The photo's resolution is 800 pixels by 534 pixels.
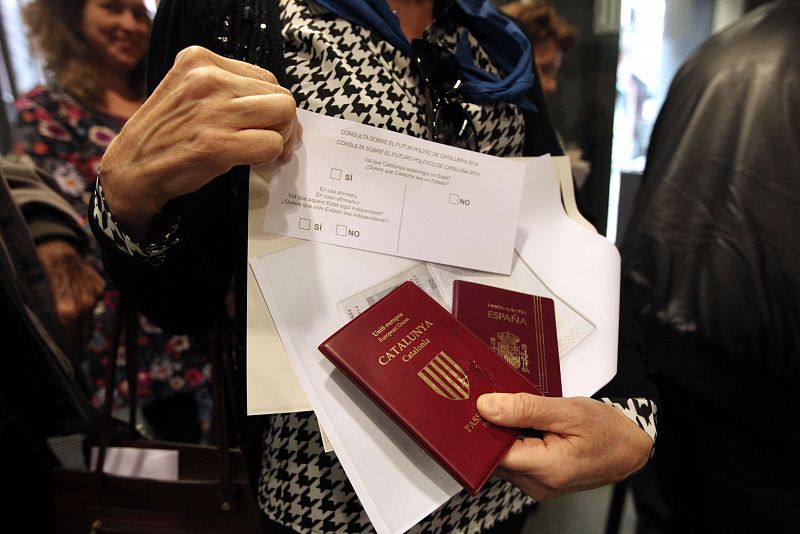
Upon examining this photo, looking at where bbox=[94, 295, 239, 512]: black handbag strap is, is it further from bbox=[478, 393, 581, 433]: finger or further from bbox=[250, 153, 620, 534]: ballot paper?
bbox=[478, 393, 581, 433]: finger

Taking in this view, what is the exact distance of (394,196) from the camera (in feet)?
1.46

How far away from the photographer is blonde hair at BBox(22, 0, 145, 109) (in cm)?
102

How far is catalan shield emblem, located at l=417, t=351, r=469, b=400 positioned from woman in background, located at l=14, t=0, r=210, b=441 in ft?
2.69

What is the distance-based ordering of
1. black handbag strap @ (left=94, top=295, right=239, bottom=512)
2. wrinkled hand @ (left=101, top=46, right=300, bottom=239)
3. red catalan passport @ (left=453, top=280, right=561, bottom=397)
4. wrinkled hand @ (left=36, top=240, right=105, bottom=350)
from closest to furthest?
wrinkled hand @ (left=101, top=46, right=300, bottom=239)
red catalan passport @ (left=453, top=280, right=561, bottom=397)
black handbag strap @ (left=94, top=295, right=239, bottom=512)
wrinkled hand @ (left=36, top=240, right=105, bottom=350)

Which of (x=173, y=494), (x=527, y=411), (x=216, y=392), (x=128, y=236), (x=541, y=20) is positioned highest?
(x=541, y=20)

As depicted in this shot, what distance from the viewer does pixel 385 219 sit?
1.46ft

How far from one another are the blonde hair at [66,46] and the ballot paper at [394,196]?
89cm

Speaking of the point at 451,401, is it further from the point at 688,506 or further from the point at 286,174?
the point at 688,506

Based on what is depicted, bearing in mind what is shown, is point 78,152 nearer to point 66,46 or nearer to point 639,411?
point 66,46

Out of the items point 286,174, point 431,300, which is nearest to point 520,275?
point 431,300

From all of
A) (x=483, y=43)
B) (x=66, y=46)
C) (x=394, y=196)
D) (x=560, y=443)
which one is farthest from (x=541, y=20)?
(x=560, y=443)

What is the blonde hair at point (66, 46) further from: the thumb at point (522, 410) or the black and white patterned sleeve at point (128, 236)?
the thumb at point (522, 410)

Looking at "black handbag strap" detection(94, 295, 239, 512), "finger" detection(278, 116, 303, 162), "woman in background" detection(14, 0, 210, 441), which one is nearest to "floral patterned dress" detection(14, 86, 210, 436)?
"woman in background" detection(14, 0, 210, 441)

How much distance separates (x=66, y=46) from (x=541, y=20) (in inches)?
53.1
